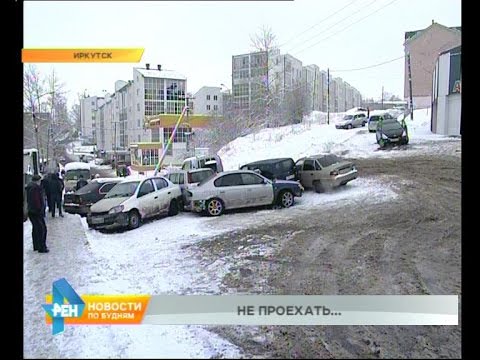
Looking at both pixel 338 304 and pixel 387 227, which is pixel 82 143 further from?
pixel 387 227

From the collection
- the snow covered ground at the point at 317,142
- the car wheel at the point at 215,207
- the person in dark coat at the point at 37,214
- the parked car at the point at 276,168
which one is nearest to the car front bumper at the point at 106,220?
the person in dark coat at the point at 37,214

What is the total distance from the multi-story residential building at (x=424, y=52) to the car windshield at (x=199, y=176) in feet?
3.70

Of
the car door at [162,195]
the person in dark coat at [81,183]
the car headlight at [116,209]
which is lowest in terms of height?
the car headlight at [116,209]

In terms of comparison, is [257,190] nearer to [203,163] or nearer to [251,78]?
[203,163]

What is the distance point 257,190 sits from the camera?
97.4 inches

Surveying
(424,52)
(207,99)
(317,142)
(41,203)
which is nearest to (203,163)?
(207,99)

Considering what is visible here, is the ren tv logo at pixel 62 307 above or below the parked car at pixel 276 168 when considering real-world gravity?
below

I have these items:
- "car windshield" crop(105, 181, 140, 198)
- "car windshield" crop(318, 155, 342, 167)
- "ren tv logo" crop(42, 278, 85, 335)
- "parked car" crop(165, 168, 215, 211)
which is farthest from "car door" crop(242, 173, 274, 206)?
"ren tv logo" crop(42, 278, 85, 335)

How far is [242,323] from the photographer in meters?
1.71

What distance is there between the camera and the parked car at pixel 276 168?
238 cm

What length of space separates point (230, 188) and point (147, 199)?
0.52 metres

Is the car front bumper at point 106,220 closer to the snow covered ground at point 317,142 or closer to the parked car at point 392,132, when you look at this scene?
the snow covered ground at point 317,142
